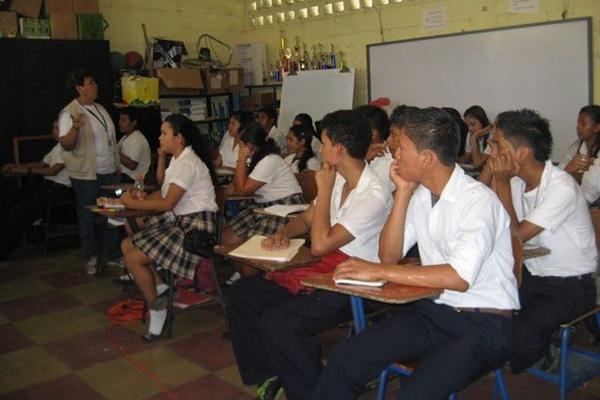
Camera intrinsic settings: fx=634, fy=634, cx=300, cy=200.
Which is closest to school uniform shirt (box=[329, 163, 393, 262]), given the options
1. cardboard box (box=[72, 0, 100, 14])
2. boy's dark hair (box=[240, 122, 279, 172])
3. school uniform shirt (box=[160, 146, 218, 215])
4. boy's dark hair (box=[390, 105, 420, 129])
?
boy's dark hair (box=[390, 105, 420, 129])

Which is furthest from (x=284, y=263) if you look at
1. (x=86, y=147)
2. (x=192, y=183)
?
(x=86, y=147)

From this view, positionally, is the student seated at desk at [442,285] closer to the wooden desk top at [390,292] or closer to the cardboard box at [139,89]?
the wooden desk top at [390,292]

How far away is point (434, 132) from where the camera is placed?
2.11m

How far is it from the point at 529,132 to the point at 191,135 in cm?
Result: 206

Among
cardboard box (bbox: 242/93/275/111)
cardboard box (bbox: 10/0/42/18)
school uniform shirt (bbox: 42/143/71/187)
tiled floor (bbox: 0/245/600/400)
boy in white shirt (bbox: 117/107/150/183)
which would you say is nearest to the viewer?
tiled floor (bbox: 0/245/600/400)

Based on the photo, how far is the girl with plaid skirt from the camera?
4.30 m

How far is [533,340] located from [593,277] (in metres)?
0.50

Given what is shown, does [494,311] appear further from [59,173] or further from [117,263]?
[59,173]

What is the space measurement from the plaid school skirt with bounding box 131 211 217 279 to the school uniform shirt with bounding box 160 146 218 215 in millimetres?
54

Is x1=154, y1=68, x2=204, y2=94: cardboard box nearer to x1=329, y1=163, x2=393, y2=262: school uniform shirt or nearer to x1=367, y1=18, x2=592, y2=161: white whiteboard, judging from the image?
x1=367, y1=18, x2=592, y2=161: white whiteboard

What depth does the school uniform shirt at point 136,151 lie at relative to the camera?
617 cm

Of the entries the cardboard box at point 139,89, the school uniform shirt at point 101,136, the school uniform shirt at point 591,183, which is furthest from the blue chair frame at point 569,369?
the cardboard box at point 139,89

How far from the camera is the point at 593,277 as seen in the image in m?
2.54

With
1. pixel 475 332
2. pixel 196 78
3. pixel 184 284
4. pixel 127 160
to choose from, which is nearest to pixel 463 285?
pixel 475 332
